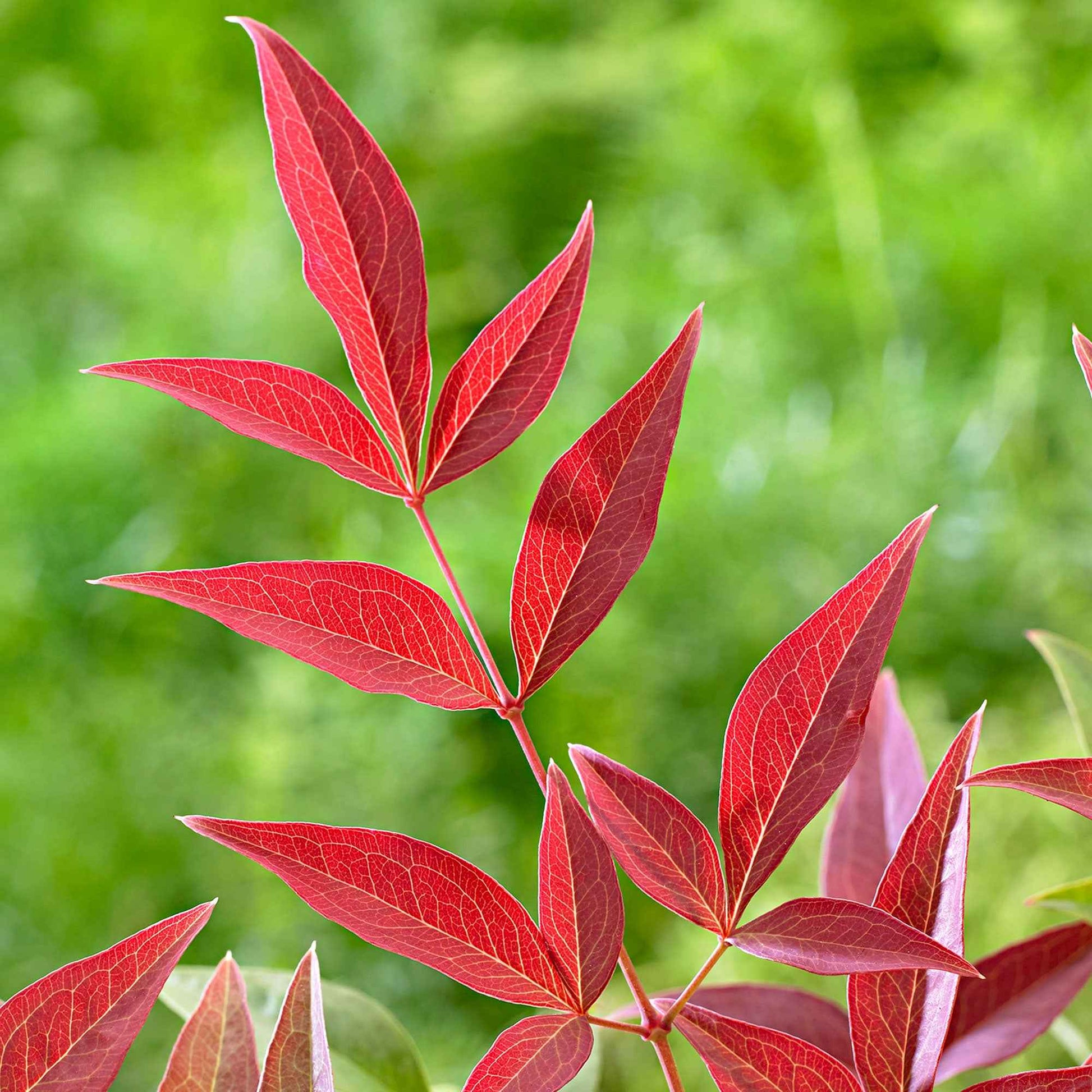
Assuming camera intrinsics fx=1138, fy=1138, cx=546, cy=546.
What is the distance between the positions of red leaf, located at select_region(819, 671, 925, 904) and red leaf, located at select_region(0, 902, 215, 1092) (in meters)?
0.08

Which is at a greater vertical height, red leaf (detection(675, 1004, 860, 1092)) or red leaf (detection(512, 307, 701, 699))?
red leaf (detection(512, 307, 701, 699))

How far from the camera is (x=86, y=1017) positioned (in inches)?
3.5

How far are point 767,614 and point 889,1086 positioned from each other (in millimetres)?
459

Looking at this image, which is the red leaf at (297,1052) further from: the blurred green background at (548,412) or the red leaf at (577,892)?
the blurred green background at (548,412)

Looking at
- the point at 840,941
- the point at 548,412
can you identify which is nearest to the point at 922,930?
the point at 840,941

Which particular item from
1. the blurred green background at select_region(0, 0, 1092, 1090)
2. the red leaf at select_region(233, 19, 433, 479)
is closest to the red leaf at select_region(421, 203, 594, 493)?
the red leaf at select_region(233, 19, 433, 479)

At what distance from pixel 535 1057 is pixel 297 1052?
0.06 ft

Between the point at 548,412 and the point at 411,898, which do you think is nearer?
the point at 411,898

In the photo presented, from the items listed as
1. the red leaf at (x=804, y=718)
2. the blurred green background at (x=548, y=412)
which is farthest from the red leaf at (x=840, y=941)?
the blurred green background at (x=548, y=412)

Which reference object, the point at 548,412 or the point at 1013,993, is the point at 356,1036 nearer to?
the point at 1013,993

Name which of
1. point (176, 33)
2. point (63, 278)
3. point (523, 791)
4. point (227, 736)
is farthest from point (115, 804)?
point (176, 33)

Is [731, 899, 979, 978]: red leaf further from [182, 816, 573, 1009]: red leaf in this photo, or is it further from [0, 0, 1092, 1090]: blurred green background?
[0, 0, 1092, 1090]: blurred green background

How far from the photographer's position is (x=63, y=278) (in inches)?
32.1

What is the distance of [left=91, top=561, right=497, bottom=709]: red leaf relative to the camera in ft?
0.29
